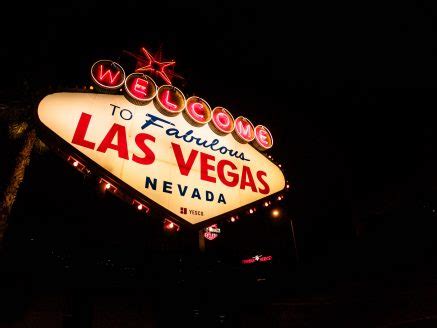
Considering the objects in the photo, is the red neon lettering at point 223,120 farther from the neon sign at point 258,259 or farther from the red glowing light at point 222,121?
the neon sign at point 258,259

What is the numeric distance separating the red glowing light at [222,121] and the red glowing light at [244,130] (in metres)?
0.15

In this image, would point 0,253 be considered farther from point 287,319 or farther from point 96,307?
point 287,319

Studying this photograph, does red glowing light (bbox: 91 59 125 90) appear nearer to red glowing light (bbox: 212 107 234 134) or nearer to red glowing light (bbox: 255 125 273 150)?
red glowing light (bbox: 212 107 234 134)

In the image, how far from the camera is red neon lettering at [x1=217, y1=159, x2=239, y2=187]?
469 centimetres

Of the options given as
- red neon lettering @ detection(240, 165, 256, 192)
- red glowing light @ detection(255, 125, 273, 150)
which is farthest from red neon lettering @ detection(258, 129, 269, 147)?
red neon lettering @ detection(240, 165, 256, 192)

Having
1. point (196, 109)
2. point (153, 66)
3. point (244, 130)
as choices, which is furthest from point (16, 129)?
point (244, 130)

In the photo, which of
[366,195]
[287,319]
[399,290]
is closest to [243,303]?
[287,319]

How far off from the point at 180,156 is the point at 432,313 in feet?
15.8

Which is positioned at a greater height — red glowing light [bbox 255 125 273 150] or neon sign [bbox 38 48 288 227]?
red glowing light [bbox 255 125 273 150]

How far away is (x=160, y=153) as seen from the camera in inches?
169

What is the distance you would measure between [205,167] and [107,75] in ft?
6.61

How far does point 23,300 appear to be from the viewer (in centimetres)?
904

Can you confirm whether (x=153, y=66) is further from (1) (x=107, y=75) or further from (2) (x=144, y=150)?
(2) (x=144, y=150)

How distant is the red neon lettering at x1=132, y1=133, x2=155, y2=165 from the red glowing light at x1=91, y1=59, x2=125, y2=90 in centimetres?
92
